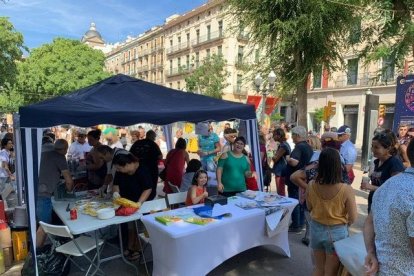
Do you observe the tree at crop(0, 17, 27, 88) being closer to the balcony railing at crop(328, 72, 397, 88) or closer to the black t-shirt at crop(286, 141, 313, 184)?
the black t-shirt at crop(286, 141, 313, 184)

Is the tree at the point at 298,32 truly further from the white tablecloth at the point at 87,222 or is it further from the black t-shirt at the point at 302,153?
the white tablecloth at the point at 87,222

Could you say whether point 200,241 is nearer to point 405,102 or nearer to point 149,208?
point 149,208

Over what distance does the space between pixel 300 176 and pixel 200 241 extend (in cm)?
137

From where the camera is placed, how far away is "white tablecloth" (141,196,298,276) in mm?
3152

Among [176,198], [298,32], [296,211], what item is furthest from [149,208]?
[298,32]

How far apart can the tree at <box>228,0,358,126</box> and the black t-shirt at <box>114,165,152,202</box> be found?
7.48m

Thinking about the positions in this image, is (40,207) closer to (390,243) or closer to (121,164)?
(121,164)

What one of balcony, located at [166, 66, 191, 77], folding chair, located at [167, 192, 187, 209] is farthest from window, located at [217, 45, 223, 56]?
folding chair, located at [167, 192, 187, 209]

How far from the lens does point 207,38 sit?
39.4 meters

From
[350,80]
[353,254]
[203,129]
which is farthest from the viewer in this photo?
[350,80]

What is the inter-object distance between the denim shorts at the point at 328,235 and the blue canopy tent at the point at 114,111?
244cm

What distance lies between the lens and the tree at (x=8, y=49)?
19.3m

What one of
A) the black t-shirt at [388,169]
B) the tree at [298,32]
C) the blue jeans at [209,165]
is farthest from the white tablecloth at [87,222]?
the tree at [298,32]

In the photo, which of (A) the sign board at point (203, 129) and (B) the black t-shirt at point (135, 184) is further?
(A) the sign board at point (203, 129)
